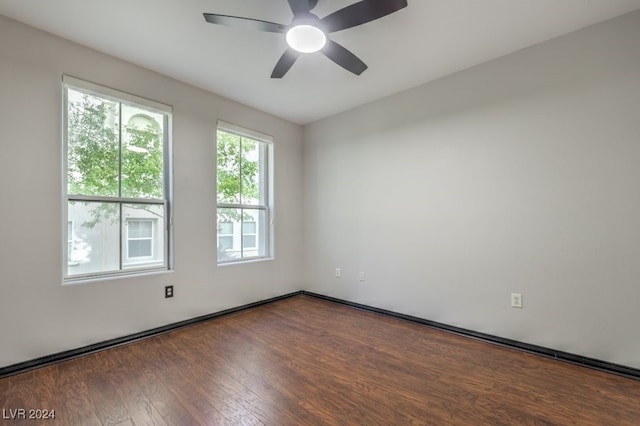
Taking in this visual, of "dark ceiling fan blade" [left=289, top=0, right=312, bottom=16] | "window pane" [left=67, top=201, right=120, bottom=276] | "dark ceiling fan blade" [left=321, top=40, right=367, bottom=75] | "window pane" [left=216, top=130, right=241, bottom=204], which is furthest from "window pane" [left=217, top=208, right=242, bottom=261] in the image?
"dark ceiling fan blade" [left=289, top=0, right=312, bottom=16]

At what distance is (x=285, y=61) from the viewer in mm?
2191

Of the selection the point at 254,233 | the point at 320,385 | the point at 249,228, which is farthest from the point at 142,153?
the point at 320,385

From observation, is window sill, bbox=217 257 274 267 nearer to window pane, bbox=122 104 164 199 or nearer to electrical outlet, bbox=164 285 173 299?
electrical outlet, bbox=164 285 173 299

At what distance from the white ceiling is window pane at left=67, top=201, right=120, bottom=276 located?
143cm

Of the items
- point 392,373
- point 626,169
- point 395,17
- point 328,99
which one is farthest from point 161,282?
point 626,169

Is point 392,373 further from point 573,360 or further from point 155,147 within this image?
point 155,147

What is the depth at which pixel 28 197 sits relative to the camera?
216 cm

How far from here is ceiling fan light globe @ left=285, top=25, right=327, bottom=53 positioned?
1829 mm

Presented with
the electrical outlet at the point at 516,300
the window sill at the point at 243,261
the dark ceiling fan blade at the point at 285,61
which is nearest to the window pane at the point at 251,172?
the window sill at the point at 243,261

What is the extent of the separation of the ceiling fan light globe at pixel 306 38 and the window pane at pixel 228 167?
72.9 inches

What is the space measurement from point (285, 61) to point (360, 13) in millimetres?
729

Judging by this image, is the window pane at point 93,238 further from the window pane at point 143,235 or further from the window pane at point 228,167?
the window pane at point 228,167

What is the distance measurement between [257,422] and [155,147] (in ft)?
8.83

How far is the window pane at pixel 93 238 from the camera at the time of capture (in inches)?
95.6
